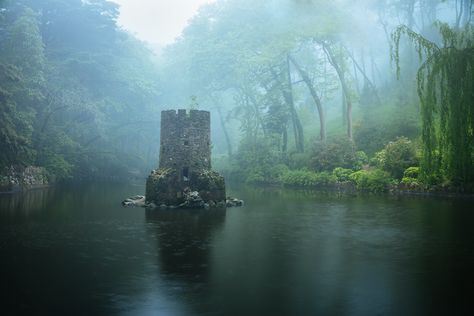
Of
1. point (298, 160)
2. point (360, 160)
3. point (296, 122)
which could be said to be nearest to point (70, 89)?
point (298, 160)

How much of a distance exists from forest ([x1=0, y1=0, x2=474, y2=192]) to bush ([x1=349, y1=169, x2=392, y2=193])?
0.10 metres

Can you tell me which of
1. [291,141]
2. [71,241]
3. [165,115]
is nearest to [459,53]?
[165,115]

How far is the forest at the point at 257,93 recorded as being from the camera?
2684 centimetres

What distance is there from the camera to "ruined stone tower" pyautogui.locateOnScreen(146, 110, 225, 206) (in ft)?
89.1

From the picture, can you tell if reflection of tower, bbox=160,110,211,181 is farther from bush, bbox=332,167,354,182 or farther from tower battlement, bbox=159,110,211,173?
bush, bbox=332,167,354,182

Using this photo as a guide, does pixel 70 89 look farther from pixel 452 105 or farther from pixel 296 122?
pixel 452 105

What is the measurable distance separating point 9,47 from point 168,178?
19.9 metres

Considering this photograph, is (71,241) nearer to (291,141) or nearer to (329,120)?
(291,141)

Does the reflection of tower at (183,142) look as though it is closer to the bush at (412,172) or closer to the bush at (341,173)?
the bush at (412,172)

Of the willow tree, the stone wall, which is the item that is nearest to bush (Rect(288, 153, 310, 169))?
the willow tree

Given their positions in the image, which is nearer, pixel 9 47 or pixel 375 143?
pixel 9 47

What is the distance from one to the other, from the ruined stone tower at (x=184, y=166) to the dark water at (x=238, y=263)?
12.0 ft

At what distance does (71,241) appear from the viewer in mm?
15930

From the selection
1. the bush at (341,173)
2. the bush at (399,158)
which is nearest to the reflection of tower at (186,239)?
the bush at (399,158)
